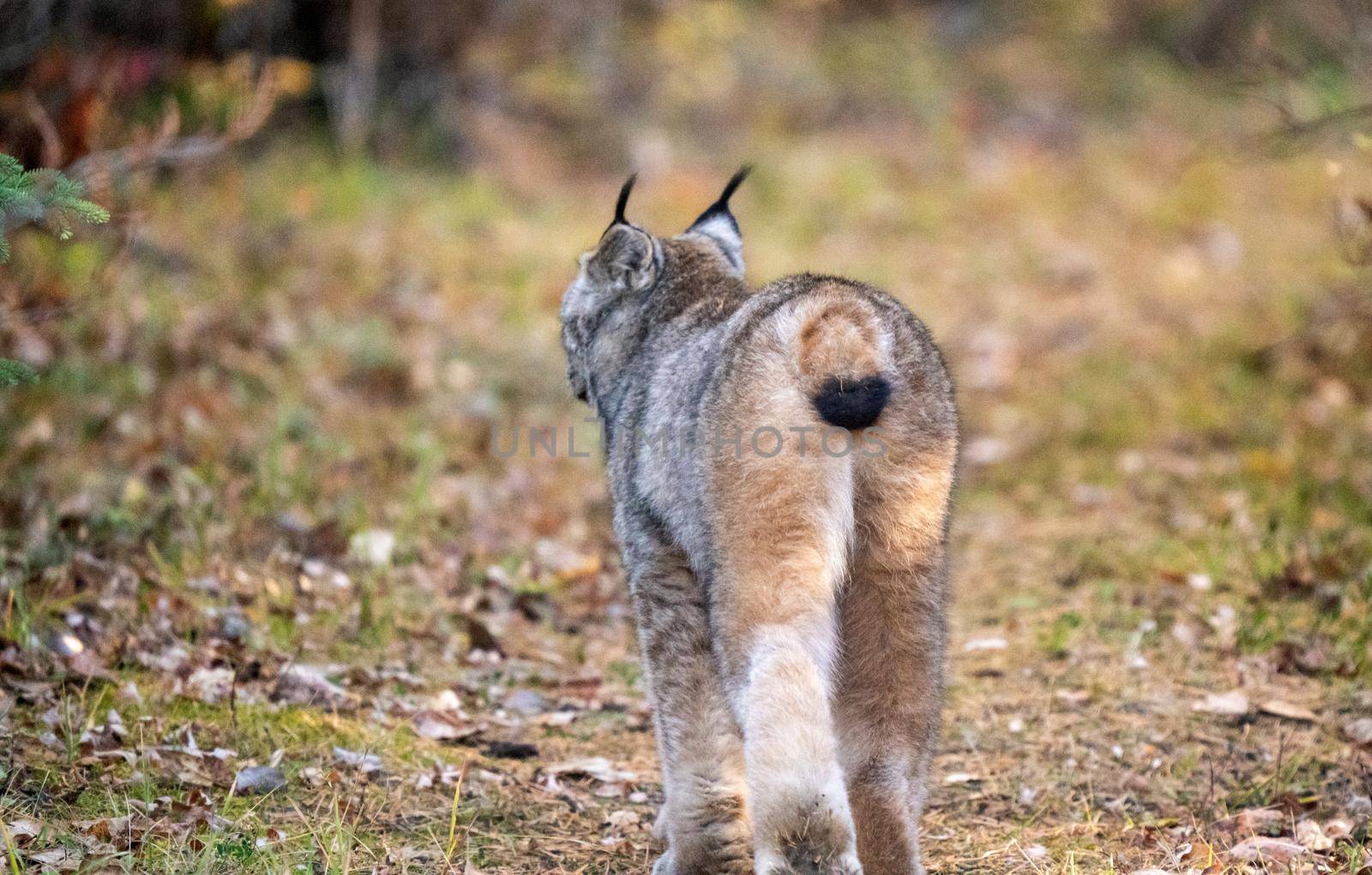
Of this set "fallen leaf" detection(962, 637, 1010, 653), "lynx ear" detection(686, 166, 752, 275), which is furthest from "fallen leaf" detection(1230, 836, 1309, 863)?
A: "lynx ear" detection(686, 166, 752, 275)

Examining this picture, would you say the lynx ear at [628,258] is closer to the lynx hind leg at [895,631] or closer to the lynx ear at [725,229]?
the lynx ear at [725,229]

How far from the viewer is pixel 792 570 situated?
3121 mm

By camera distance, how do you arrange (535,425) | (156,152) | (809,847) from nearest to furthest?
(809,847) < (156,152) < (535,425)

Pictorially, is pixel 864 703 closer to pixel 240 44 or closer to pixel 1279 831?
pixel 1279 831

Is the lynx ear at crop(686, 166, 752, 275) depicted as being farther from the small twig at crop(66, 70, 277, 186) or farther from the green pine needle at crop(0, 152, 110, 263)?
the small twig at crop(66, 70, 277, 186)

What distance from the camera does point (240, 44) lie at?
10211mm

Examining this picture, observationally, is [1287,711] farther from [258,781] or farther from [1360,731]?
[258,781]

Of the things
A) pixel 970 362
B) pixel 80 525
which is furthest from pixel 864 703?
pixel 970 362

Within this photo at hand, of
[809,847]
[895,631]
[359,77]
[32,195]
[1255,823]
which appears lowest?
[1255,823]

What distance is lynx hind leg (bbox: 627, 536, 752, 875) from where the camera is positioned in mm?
3545

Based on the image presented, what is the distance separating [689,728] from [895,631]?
1.99 feet

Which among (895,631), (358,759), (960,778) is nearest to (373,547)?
(358,759)

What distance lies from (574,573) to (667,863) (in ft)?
8.22

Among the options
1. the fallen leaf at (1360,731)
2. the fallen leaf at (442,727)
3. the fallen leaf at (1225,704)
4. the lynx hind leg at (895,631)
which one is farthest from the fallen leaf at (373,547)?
Answer: the fallen leaf at (1360,731)
